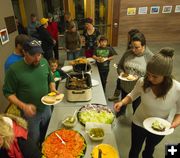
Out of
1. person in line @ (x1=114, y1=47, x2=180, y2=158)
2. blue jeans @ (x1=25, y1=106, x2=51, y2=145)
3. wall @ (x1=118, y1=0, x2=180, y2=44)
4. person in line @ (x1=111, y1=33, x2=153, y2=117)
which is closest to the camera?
person in line @ (x1=114, y1=47, x2=180, y2=158)

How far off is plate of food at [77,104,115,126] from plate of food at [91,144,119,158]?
0.32m

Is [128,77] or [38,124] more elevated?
Result: [128,77]

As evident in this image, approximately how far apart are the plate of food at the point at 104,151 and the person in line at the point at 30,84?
2.20 feet

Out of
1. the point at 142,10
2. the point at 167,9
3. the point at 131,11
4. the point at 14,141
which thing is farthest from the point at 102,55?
the point at 167,9

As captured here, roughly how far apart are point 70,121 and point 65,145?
0.93 feet

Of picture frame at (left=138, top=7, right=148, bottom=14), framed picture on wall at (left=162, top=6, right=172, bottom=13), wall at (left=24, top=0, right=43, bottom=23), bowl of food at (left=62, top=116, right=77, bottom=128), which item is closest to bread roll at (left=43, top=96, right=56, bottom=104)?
bowl of food at (left=62, top=116, right=77, bottom=128)

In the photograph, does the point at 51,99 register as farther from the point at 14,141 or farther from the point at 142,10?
the point at 142,10

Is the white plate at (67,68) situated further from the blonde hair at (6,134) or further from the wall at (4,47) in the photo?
the blonde hair at (6,134)

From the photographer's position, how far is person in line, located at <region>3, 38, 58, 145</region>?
1693 millimetres

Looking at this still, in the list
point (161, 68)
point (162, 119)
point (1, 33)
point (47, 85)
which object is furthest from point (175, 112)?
point (1, 33)

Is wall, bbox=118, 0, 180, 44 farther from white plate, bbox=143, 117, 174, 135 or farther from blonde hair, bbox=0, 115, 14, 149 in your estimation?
blonde hair, bbox=0, 115, 14, 149

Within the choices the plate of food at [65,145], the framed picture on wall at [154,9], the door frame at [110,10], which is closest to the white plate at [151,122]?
the plate of food at [65,145]

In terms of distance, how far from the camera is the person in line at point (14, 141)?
1067 millimetres

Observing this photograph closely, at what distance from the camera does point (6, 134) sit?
3.49 ft
